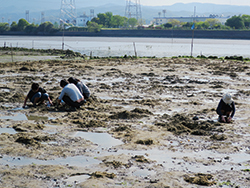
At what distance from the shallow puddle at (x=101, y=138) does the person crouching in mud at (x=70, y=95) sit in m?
2.06

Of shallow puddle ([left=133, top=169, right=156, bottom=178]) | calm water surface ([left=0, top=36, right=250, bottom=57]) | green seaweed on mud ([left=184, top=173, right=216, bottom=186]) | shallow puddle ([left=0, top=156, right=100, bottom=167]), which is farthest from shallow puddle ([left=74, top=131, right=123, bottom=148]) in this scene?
calm water surface ([left=0, top=36, right=250, bottom=57])

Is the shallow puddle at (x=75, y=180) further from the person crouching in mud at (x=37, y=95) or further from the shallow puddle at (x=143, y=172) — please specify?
the person crouching in mud at (x=37, y=95)

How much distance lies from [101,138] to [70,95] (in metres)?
2.70

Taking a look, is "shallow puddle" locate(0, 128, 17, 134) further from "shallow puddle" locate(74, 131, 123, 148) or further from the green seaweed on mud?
the green seaweed on mud

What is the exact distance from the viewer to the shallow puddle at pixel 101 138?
Answer: 26.2 feet

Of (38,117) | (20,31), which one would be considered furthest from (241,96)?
(20,31)

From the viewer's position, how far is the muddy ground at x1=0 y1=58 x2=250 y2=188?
5.96 metres

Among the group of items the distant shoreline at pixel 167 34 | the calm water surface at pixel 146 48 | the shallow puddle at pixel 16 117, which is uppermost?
the distant shoreline at pixel 167 34

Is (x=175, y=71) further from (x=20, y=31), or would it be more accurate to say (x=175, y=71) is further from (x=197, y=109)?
(x=20, y=31)

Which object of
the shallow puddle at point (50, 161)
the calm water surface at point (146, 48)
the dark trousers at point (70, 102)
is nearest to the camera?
the shallow puddle at point (50, 161)

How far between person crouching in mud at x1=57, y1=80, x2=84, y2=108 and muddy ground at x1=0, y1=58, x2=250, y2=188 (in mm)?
347

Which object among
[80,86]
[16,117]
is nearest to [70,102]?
[80,86]

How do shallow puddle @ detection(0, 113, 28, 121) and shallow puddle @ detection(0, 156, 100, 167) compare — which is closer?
shallow puddle @ detection(0, 156, 100, 167)

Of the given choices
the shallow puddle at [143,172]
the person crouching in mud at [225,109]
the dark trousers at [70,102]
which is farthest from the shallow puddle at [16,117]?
the person crouching in mud at [225,109]
